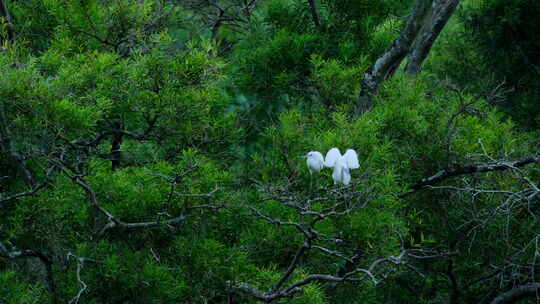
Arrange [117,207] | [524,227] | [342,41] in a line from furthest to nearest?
[342,41]
[524,227]
[117,207]

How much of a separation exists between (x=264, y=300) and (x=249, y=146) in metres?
3.14

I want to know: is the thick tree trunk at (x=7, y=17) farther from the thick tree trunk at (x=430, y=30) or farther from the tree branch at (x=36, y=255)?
the thick tree trunk at (x=430, y=30)

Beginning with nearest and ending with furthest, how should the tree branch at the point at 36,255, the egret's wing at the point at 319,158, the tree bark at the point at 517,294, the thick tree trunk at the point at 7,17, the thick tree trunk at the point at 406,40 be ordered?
1. the tree branch at the point at 36,255
2. the egret's wing at the point at 319,158
3. the tree bark at the point at 517,294
4. the thick tree trunk at the point at 7,17
5. the thick tree trunk at the point at 406,40

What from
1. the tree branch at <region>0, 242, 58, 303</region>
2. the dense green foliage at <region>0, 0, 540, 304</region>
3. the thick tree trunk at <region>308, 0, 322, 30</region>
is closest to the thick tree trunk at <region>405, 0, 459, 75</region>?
the dense green foliage at <region>0, 0, 540, 304</region>

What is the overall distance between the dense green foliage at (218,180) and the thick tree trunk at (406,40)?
0.12 meters

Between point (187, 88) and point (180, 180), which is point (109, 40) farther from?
point (180, 180)

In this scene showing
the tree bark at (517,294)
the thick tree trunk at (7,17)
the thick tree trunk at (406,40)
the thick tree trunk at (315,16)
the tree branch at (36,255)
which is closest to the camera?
the tree branch at (36,255)

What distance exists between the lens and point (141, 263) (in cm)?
432

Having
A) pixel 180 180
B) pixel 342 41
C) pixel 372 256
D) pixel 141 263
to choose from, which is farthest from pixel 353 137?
pixel 342 41

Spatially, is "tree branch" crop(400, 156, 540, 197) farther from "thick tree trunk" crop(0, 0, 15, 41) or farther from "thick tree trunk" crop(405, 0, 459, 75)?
"thick tree trunk" crop(0, 0, 15, 41)

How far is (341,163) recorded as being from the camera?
4191 mm

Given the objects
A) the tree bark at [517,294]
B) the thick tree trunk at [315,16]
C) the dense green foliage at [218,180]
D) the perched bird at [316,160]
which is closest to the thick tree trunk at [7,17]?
the dense green foliage at [218,180]

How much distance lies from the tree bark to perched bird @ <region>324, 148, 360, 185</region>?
4.96ft

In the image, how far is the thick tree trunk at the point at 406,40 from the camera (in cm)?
597
